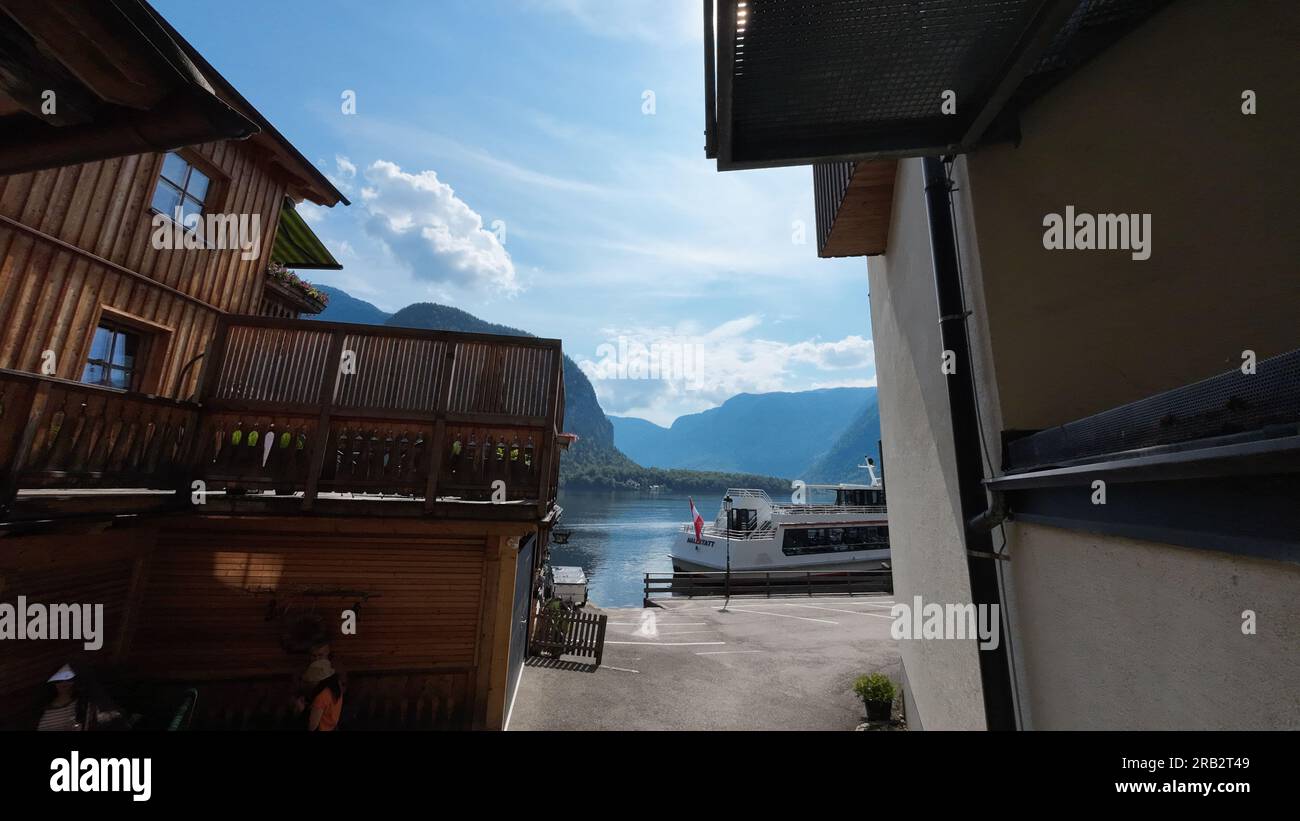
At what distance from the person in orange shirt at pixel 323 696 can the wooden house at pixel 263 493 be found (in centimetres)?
60

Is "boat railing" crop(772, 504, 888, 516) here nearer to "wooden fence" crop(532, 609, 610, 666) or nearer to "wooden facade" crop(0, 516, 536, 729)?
"wooden fence" crop(532, 609, 610, 666)

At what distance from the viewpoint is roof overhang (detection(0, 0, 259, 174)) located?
7.43 feet

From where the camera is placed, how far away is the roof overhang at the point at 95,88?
7.43 ft

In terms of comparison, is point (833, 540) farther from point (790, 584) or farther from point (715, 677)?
point (715, 677)

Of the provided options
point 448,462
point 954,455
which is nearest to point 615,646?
point 448,462

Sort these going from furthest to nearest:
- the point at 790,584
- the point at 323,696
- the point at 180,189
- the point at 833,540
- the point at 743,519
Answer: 1. the point at 743,519
2. the point at 833,540
3. the point at 790,584
4. the point at 180,189
5. the point at 323,696

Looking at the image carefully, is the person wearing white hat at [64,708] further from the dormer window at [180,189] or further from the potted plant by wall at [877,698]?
the potted plant by wall at [877,698]

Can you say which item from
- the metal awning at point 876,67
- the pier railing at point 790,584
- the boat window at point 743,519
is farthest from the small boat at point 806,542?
the metal awning at point 876,67

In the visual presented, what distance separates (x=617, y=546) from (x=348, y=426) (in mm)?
64019

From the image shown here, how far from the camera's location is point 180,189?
915 centimetres

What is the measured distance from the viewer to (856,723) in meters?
8.41

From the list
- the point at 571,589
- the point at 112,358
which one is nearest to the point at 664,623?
the point at 571,589
